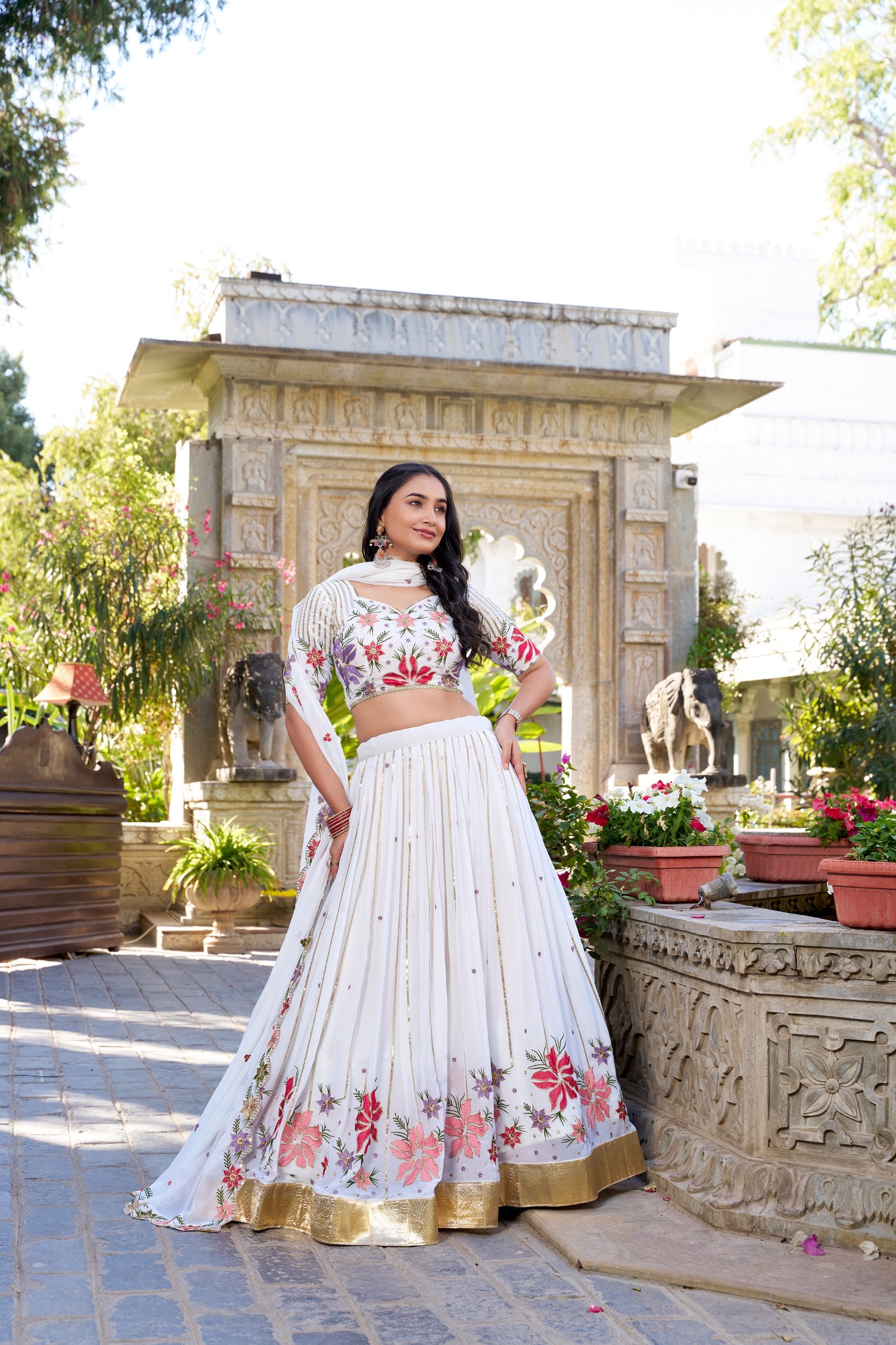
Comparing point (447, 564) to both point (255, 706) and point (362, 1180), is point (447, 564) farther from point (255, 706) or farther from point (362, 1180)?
point (255, 706)

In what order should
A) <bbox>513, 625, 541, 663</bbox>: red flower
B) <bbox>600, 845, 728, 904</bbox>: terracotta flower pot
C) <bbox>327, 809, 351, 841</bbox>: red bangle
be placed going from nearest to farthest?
1. <bbox>327, 809, 351, 841</bbox>: red bangle
2. <bbox>513, 625, 541, 663</bbox>: red flower
3. <bbox>600, 845, 728, 904</bbox>: terracotta flower pot

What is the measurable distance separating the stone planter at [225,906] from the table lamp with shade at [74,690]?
4.38 feet

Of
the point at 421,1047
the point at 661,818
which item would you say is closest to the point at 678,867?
the point at 661,818

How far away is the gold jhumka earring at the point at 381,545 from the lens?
3971mm

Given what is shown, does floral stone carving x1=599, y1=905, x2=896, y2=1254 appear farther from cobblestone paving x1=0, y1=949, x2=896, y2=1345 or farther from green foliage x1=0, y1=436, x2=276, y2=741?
green foliage x1=0, y1=436, x2=276, y2=741

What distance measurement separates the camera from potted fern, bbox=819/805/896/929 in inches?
131

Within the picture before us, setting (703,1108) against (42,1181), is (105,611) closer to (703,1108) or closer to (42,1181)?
(42,1181)

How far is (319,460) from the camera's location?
11.0 metres

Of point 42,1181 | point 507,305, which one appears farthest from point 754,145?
point 42,1181

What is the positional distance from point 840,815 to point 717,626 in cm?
769

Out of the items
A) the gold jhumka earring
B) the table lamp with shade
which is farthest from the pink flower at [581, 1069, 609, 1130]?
the table lamp with shade

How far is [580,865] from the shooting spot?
448cm

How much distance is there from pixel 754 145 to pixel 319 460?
9823 millimetres

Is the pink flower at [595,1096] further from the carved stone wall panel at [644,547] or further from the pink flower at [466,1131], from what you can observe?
the carved stone wall panel at [644,547]
